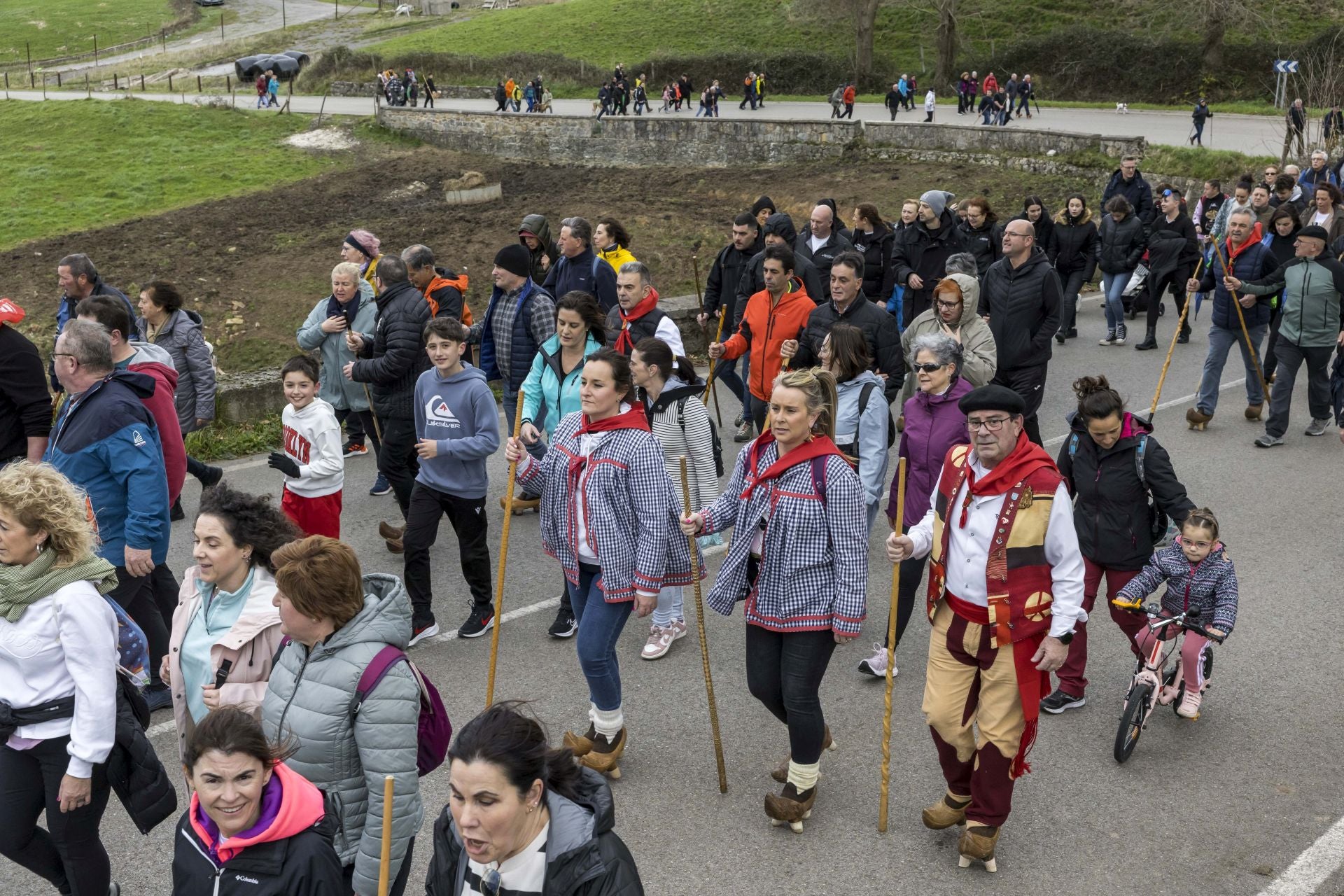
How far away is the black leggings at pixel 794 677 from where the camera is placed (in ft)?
15.8

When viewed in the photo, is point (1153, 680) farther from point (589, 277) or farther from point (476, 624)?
point (589, 277)

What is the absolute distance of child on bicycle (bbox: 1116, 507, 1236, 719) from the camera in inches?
226

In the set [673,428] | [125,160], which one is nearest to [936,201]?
[673,428]

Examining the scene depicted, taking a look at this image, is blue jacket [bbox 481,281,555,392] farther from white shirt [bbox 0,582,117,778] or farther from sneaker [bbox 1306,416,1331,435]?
sneaker [bbox 1306,416,1331,435]

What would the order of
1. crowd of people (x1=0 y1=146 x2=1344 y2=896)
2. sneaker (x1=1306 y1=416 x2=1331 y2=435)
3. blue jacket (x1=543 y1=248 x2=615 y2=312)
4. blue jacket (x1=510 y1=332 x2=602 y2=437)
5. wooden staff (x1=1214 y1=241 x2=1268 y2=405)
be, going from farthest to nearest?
1. sneaker (x1=1306 y1=416 x2=1331 y2=435)
2. wooden staff (x1=1214 y1=241 x2=1268 y2=405)
3. blue jacket (x1=543 y1=248 x2=615 y2=312)
4. blue jacket (x1=510 y1=332 x2=602 y2=437)
5. crowd of people (x1=0 y1=146 x2=1344 y2=896)

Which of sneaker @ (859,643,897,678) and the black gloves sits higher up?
the black gloves

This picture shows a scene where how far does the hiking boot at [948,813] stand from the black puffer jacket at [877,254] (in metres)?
7.04

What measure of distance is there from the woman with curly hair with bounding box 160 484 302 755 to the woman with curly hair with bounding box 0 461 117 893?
24 centimetres

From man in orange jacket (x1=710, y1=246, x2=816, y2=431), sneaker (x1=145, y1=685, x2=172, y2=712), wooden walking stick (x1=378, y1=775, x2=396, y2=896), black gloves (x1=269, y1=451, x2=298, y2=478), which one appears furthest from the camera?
man in orange jacket (x1=710, y1=246, x2=816, y2=431)

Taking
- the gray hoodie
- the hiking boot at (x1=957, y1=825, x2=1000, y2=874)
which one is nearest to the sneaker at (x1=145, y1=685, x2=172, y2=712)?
the gray hoodie

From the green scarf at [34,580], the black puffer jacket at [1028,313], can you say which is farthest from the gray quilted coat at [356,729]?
the black puffer jacket at [1028,313]

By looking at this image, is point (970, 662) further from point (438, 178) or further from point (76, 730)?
point (438, 178)

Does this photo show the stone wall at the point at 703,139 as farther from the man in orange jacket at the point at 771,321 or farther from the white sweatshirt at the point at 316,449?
the white sweatshirt at the point at 316,449

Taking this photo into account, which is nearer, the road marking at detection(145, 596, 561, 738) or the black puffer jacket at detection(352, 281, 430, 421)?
the road marking at detection(145, 596, 561, 738)
